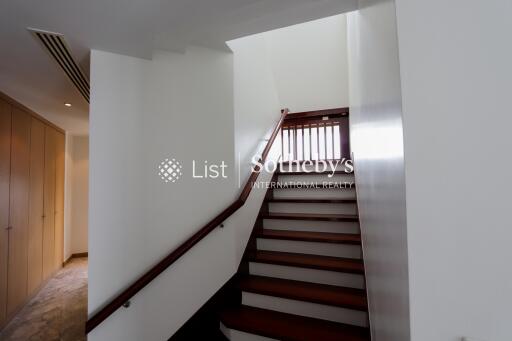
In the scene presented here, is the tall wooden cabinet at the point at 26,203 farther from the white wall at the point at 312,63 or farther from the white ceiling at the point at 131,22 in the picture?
the white wall at the point at 312,63

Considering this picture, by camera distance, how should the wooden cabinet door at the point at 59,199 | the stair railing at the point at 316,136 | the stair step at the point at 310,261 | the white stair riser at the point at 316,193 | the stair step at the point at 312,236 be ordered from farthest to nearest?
the stair railing at the point at 316,136 → the wooden cabinet door at the point at 59,199 → the white stair riser at the point at 316,193 → the stair step at the point at 312,236 → the stair step at the point at 310,261

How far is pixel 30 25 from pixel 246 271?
225cm

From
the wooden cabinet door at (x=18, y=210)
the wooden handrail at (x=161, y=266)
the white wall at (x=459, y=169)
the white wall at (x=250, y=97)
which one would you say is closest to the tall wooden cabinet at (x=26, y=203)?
the wooden cabinet door at (x=18, y=210)

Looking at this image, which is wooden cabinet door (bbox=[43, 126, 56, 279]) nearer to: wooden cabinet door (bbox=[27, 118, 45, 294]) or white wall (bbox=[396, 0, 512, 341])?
wooden cabinet door (bbox=[27, 118, 45, 294])

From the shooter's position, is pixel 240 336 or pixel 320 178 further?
pixel 320 178

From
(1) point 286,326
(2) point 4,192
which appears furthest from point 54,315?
(1) point 286,326

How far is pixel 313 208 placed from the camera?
259cm

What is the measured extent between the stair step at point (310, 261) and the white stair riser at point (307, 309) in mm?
283

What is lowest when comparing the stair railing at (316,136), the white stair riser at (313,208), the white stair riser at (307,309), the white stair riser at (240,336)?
the white stair riser at (240,336)

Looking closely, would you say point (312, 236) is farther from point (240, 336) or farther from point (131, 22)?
point (131, 22)

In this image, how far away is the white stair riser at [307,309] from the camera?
1621 mm

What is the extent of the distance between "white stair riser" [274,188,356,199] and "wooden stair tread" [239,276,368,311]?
1.10 meters

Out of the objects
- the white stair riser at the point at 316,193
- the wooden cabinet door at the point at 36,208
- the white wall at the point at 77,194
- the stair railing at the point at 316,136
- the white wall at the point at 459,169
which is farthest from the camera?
the white wall at the point at 77,194

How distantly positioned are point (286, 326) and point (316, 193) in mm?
1508
